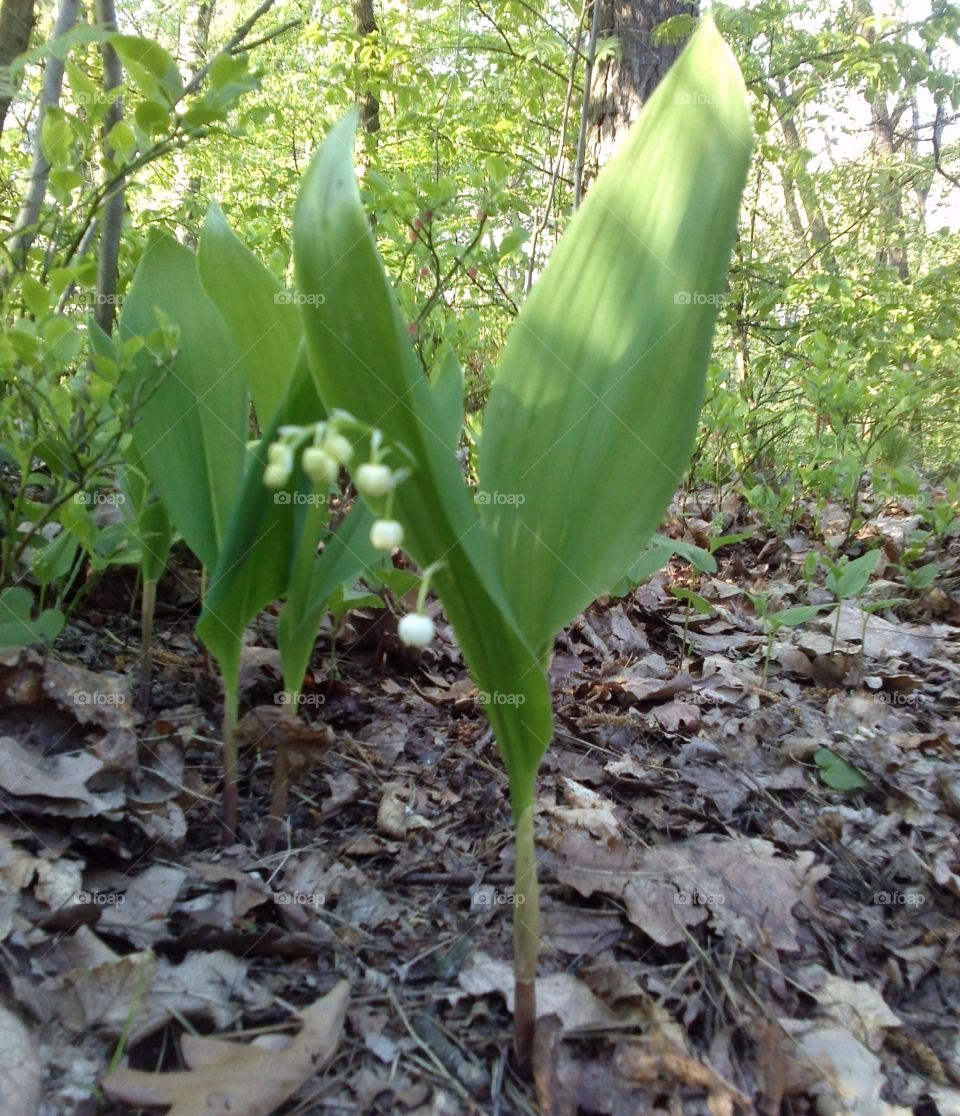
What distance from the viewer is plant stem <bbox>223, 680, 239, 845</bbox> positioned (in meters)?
1.12

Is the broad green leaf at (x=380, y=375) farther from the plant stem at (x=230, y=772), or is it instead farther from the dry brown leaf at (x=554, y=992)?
the plant stem at (x=230, y=772)

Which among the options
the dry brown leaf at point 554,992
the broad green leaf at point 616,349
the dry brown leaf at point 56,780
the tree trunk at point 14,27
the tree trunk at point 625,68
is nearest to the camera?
the broad green leaf at point 616,349

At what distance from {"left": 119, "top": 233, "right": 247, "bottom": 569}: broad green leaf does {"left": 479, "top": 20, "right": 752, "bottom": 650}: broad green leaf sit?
52 centimetres

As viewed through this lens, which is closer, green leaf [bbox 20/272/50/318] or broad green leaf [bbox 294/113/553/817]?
broad green leaf [bbox 294/113/553/817]

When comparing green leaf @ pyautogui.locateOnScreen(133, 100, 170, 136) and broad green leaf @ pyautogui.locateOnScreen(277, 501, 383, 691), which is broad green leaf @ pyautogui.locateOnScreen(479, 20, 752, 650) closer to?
broad green leaf @ pyautogui.locateOnScreen(277, 501, 383, 691)

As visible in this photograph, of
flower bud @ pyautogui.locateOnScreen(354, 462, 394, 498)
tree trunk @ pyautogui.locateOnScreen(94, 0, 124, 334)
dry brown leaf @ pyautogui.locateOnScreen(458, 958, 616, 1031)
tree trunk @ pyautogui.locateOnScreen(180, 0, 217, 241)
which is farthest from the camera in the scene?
tree trunk @ pyautogui.locateOnScreen(180, 0, 217, 241)

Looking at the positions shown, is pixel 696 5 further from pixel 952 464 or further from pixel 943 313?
pixel 952 464

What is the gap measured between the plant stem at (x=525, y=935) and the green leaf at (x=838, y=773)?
0.84 metres

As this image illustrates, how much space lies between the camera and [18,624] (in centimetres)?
117

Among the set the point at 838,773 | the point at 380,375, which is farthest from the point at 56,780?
the point at 838,773

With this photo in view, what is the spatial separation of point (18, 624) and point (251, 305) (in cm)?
58

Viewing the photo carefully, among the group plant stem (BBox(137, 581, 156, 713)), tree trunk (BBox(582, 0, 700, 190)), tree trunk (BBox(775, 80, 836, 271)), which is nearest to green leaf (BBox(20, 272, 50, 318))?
plant stem (BBox(137, 581, 156, 713))

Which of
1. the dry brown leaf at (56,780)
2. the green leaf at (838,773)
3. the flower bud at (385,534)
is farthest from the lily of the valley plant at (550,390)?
the green leaf at (838,773)

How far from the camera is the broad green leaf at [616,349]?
0.73 meters
